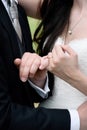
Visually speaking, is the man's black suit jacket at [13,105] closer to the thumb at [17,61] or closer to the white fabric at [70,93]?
the thumb at [17,61]

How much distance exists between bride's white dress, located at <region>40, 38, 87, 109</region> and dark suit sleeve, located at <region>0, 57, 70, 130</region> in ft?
0.79

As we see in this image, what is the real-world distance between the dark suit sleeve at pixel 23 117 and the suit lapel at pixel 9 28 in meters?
0.08

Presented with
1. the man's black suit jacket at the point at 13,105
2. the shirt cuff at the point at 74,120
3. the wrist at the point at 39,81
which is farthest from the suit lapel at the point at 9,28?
the shirt cuff at the point at 74,120

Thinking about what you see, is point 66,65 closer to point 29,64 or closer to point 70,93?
point 29,64

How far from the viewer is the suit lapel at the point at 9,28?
130 centimetres

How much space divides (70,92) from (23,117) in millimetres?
331

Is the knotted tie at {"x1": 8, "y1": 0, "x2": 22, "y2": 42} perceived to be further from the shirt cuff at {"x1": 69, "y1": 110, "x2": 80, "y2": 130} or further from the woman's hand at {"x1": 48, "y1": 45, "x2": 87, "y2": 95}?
the shirt cuff at {"x1": 69, "y1": 110, "x2": 80, "y2": 130}

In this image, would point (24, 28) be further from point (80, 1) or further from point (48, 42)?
point (80, 1)

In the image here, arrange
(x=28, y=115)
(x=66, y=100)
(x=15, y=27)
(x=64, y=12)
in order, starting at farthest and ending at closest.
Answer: (x=64, y=12) < (x=66, y=100) < (x=15, y=27) < (x=28, y=115)

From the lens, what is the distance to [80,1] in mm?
1666

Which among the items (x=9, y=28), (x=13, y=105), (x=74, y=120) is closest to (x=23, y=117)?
(x=13, y=105)

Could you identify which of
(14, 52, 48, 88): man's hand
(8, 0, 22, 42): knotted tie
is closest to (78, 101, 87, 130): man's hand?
(14, 52, 48, 88): man's hand

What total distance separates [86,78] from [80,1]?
417 mm

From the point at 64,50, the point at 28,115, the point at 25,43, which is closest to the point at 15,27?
the point at 25,43
